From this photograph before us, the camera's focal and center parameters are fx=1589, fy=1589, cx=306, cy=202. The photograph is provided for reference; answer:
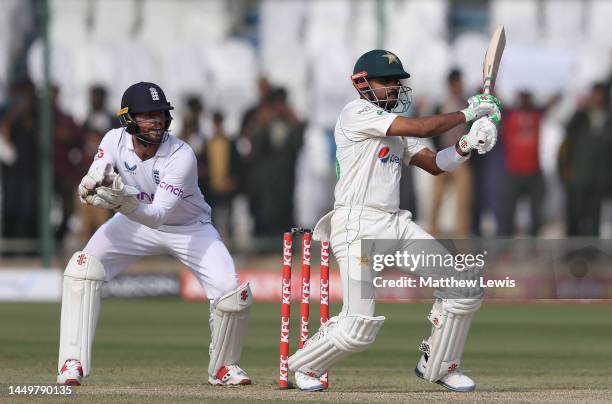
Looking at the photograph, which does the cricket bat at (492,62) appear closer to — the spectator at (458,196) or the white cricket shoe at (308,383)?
the white cricket shoe at (308,383)

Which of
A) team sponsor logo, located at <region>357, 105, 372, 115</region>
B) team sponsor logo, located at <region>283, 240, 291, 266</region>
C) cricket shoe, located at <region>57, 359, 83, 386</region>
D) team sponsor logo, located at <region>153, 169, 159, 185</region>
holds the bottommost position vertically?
cricket shoe, located at <region>57, 359, 83, 386</region>

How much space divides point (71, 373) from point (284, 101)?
9.51 m

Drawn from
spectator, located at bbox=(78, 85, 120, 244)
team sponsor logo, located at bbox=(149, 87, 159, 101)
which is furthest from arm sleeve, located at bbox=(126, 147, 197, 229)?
spectator, located at bbox=(78, 85, 120, 244)

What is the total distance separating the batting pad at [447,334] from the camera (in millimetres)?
8586

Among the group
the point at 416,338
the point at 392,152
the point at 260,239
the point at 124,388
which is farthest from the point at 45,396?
the point at 260,239

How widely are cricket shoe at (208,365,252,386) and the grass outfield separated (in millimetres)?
96

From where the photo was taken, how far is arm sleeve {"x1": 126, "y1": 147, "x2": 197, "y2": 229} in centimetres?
867

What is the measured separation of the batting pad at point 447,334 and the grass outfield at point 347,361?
0.16 metres

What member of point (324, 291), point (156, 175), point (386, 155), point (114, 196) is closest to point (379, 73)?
point (386, 155)

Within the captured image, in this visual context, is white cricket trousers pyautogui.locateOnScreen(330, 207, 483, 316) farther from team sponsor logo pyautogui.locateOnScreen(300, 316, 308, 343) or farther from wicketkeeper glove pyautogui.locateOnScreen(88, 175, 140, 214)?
wicketkeeper glove pyautogui.locateOnScreen(88, 175, 140, 214)

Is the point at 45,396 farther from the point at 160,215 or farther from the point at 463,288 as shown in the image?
the point at 463,288

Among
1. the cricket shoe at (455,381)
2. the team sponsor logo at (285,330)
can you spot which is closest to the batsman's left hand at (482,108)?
the cricket shoe at (455,381)

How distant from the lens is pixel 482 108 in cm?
833

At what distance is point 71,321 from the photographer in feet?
29.2
